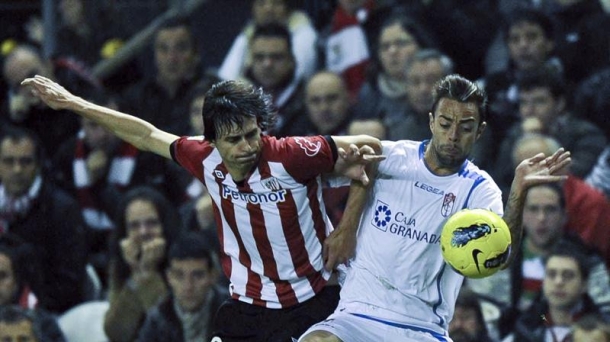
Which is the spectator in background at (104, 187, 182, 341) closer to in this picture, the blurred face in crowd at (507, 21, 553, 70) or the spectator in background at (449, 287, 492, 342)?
the spectator in background at (449, 287, 492, 342)

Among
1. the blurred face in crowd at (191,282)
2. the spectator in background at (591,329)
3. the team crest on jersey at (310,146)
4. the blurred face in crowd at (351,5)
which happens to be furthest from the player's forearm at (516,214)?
the blurred face in crowd at (351,5)

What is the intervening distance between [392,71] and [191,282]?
221 cm

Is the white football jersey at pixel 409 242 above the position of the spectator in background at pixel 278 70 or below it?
below

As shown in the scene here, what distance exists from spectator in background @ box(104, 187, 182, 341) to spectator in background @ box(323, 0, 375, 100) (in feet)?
5.70

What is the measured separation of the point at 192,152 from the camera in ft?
24.4

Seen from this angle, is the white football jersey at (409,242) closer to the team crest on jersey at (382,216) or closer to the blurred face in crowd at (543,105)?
the team crest on jersey at (382,216)

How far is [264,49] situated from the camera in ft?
35.7

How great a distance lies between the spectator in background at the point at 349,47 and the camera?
11.2 m

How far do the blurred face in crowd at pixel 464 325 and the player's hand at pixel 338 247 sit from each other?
5.76 ft

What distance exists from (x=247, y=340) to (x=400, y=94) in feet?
12.0

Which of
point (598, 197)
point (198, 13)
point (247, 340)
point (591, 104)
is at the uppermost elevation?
point (198, 13)

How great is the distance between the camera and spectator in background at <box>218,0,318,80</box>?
11.3 metres

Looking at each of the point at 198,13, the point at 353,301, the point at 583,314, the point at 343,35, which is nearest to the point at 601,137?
the point at 583,314

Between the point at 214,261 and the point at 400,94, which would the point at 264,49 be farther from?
the point at 214,261
